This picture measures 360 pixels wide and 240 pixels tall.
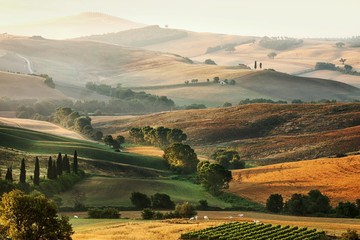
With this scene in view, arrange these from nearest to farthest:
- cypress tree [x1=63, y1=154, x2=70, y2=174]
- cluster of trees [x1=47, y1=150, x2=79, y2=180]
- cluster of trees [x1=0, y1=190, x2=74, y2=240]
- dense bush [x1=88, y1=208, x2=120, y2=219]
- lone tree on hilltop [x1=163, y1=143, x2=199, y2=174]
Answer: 1. cluster of trees [x1=0, y1=190, x2=74, y2=240]
2. dense bush [x1=88, y1=208, x2=120, y2=219]
3. cluster of trees [x1=47, y1=150, x2=79, y2=180]
4. cypress tree [x1=63, y1=154, x2=70, y2=174]
5. lone tree on hilltop [x1=163, y1=143, x2=199, y2=174]

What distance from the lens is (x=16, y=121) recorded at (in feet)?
594

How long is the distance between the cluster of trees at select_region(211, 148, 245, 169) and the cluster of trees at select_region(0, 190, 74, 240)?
8101cm

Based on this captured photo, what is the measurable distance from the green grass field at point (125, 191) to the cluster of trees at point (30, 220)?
34501mm

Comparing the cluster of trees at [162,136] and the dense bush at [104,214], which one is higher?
the cluster of trees at [162,136]

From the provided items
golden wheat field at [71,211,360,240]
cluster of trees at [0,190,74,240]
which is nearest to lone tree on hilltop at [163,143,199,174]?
golden wheat field at [71,211,360,240]

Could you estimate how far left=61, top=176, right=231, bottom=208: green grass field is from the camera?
100 metres

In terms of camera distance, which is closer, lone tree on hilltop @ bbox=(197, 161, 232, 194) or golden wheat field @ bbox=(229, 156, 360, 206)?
golden wheat field @ bbox=(229, 156, 360, 206)

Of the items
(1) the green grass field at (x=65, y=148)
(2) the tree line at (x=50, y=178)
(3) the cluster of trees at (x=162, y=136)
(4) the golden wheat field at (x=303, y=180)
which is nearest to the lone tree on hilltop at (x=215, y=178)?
(4) the golden wheat field at (x=303, y=180)

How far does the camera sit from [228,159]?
148 m

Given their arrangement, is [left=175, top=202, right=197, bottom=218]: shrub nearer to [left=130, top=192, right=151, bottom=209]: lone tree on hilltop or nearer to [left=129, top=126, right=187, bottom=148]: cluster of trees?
[left=130, top=192, right=151, bottom=209]: lone tree on hilltop

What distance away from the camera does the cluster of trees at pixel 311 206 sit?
299 feet

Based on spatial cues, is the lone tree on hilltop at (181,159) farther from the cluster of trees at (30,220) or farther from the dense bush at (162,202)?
the cluster of trees at (30,220)

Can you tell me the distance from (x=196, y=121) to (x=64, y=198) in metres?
99.5

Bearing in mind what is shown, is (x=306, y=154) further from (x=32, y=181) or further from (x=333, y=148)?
(x=32, y=181)
